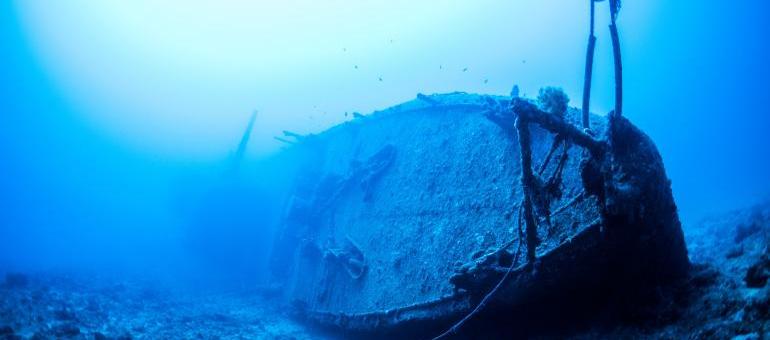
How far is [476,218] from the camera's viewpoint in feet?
19.5

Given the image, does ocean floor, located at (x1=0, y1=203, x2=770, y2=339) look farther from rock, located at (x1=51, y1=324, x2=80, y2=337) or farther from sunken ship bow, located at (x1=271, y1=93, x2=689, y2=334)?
sunken ship bow, located at (x1=271, y1=93, x2=689, y2=334)

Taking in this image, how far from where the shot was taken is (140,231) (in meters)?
37.6

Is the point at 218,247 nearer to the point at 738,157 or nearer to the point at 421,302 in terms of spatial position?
the point at 421,302

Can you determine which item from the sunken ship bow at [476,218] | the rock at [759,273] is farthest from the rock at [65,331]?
the rock at [759,273]

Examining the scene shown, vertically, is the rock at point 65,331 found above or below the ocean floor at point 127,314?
below

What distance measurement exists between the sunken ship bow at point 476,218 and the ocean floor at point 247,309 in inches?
18.3

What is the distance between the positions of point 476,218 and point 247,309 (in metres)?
8.64

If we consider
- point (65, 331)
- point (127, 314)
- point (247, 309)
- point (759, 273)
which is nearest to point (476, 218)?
point (759, 273)

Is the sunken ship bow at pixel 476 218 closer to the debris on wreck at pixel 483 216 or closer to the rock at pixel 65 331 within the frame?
the debris on wreck at pixel 483 216

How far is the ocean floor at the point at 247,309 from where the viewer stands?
10.9 feet

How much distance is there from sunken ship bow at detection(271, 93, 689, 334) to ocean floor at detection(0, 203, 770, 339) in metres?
0.47

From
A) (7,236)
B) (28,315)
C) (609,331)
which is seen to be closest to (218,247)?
(28,315)

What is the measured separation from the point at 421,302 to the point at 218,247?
19.5 metres

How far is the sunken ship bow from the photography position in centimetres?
388
